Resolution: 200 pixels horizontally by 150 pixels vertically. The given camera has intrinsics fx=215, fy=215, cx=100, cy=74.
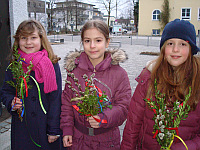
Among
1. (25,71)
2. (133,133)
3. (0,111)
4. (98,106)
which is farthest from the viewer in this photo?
(0,111)

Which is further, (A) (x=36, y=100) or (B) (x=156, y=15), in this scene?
(B) (x=156, y=15)

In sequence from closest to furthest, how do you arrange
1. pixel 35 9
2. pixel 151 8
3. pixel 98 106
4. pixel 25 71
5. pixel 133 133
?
pixel 98 106, pixel 133 133, pixel 25 71, pixel 151 8, pixel 35 9

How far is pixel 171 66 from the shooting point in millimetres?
2086

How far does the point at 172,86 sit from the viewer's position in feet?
6.47

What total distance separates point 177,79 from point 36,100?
1.50 m

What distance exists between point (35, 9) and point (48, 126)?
2685 inches

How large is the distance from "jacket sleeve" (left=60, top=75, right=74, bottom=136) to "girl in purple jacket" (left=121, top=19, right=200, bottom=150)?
564 mm

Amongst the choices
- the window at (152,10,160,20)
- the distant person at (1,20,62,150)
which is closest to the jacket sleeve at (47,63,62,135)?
the distant person at (1,20,62,150)

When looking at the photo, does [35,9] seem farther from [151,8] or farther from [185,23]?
[185,23]

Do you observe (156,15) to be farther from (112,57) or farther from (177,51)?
(177,51)

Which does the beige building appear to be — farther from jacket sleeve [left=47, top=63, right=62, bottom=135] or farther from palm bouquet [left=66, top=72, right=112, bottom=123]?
palm bouquet [left=66, top=72, right=112, bottom=123]


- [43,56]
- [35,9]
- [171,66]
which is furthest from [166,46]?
[35,9]

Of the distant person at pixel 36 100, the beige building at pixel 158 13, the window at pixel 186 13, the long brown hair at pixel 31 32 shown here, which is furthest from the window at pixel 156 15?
the distant person at pixel 36 100

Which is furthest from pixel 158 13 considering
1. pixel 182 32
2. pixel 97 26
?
pixel 182 32
